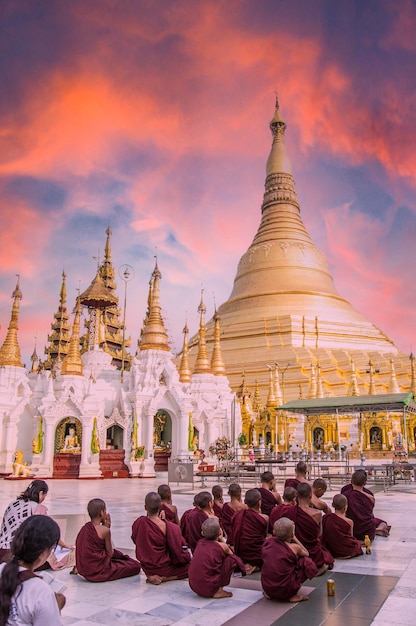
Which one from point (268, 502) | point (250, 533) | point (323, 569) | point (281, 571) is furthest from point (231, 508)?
point (281, 571)

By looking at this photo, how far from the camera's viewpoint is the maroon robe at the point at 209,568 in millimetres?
5723

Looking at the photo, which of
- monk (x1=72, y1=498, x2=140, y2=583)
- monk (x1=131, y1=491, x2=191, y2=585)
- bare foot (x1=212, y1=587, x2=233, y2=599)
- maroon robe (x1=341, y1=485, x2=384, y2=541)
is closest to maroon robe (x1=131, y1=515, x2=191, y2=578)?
monk (x1=131, y1=491, x2=191, y2=585)

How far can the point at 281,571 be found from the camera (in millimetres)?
5551

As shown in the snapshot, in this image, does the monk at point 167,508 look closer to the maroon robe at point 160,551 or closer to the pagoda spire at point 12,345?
the maroon robe at point 160,551

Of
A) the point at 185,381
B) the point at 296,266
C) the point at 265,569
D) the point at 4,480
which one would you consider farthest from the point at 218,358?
the point at 265,569

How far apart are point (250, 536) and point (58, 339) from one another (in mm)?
51128

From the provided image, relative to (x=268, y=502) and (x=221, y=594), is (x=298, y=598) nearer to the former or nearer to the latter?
(x=221, y=594)

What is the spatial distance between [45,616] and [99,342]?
33.6 meters

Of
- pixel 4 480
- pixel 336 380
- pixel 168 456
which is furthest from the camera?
pixel 336 380

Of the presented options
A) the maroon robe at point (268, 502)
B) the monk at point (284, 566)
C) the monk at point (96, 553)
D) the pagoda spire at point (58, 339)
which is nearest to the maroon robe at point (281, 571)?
the monk at point (284, 566)

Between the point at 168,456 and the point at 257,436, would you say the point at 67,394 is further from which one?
the point at 257,436

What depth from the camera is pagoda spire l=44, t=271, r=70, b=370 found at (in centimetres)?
5406

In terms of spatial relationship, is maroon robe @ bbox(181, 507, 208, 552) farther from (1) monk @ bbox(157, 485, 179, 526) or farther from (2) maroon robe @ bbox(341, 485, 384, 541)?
(2) maroon robe @ bbox(341, 485, 384, 541)

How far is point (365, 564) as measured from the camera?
7.15 meters
